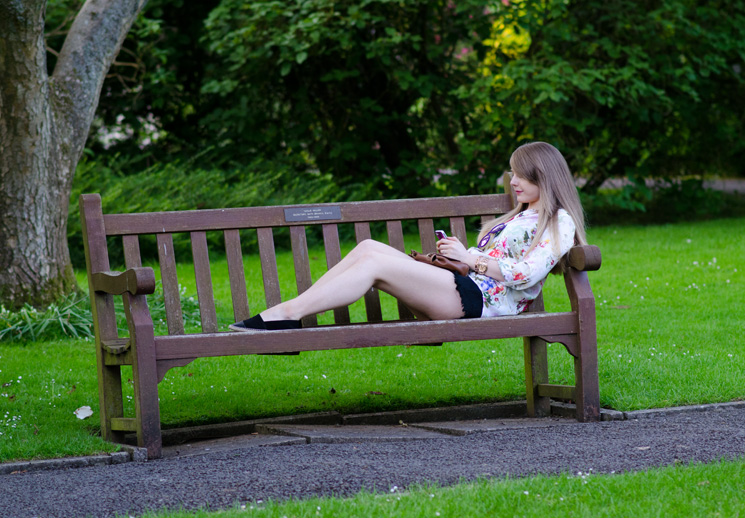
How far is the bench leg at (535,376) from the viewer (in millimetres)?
4719

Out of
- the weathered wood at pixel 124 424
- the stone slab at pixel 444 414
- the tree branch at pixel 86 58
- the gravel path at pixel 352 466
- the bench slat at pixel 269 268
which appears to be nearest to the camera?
the gravel path at pixel 352 466

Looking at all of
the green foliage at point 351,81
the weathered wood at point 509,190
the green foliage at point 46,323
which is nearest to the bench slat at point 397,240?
the weathered wood at point 509,190

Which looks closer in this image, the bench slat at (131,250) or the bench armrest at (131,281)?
the bench armrest at (131,281)

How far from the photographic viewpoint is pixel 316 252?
10945mm

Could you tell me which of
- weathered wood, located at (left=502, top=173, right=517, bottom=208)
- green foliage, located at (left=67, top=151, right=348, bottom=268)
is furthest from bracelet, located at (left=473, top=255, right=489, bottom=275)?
green foliage, located at (left=67, top=151, right=348, bottom=268)

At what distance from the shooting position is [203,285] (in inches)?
173

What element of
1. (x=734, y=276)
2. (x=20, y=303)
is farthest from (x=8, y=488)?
(x=734, y=276)

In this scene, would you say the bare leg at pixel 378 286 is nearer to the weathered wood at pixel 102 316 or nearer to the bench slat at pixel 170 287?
the bench slat at pixel 170 287

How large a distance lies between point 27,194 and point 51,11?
5.79 metres

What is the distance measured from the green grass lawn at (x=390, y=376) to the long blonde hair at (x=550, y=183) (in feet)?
3.05

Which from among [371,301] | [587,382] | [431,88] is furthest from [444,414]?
[431,88]

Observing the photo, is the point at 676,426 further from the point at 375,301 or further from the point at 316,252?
the point at 316,252

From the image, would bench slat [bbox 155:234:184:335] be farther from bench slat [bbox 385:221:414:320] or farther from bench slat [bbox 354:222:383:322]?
bench slat [bbox 385:221:414:320]

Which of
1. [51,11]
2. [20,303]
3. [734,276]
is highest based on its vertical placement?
[51,11]
